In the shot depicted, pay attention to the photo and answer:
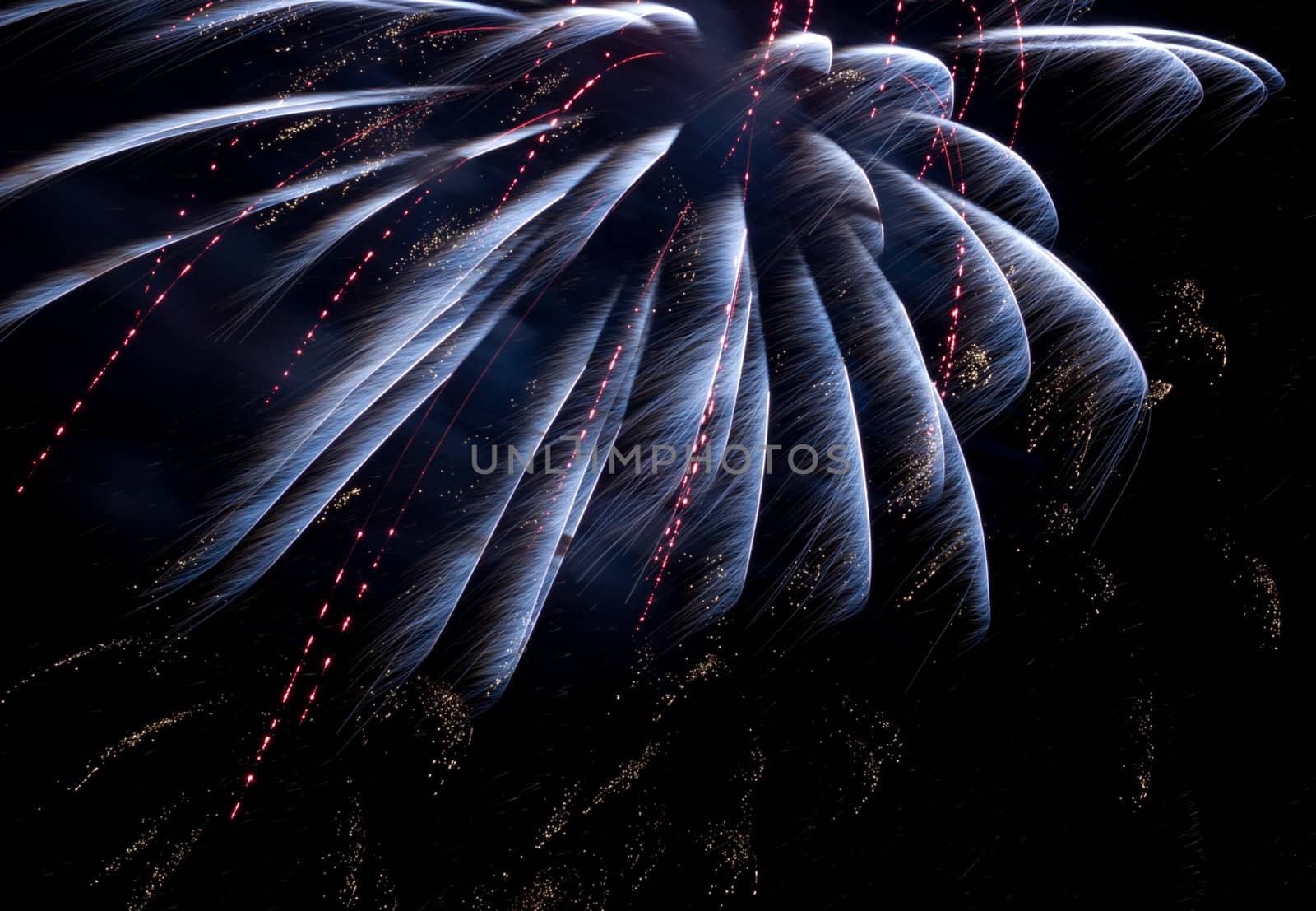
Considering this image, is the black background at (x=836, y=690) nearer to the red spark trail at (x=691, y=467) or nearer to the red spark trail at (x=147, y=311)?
the red spark trail at (x=147, y=311)

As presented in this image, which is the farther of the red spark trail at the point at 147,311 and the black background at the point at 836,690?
the red spark trail at the point at 147,311

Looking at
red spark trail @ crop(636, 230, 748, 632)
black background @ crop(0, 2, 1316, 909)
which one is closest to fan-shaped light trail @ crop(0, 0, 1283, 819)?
red spark trail @ crop(636, 230, 748, 632)

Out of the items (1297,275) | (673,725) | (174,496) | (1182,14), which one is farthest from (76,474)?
(1297,275)

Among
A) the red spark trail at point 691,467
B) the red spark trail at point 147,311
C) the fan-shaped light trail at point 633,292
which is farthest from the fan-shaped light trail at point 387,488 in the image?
the red spark trail at point 147,311

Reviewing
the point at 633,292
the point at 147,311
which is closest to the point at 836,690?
the point at 633,292

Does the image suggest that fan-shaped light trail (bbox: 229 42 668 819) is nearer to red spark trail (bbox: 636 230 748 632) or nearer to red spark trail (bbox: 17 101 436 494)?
red spark trail (bbox: 636 230 748 632)

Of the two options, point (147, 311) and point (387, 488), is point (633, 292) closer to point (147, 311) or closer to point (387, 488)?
point (387, 488)

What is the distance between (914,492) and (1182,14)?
3.07 meters

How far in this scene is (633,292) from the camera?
333 centimetres

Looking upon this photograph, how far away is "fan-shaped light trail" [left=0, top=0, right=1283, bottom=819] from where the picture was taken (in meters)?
3.19

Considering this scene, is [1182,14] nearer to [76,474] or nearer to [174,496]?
[174,496]

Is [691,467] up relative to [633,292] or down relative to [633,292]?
down

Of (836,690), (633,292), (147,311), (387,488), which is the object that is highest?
(147,311)

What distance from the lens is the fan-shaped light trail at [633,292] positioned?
10.5ft
